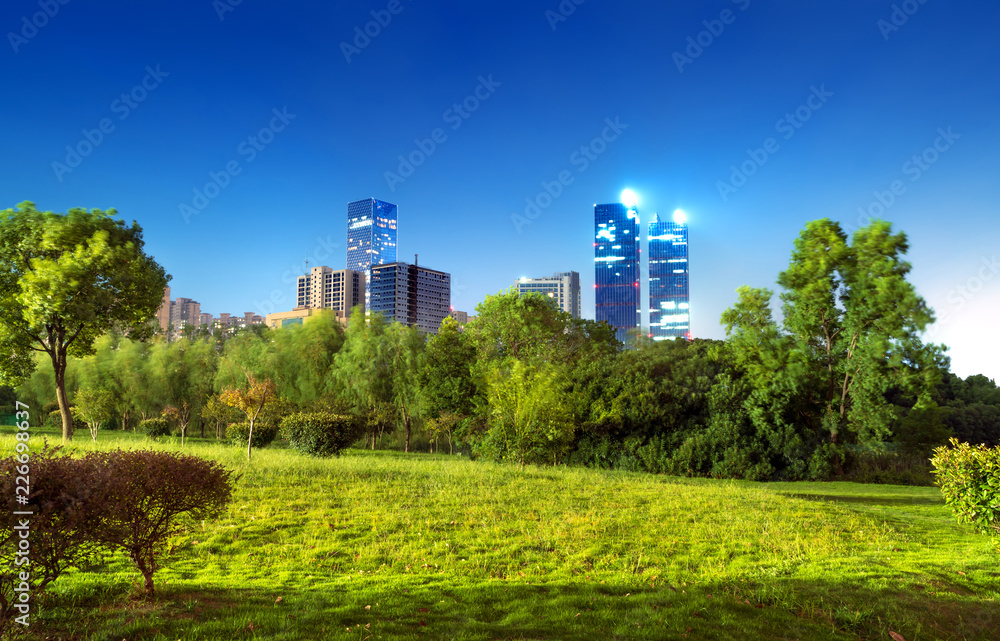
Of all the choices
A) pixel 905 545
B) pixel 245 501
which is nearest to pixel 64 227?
pixel 245 501

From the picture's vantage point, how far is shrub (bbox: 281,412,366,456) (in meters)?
17.3

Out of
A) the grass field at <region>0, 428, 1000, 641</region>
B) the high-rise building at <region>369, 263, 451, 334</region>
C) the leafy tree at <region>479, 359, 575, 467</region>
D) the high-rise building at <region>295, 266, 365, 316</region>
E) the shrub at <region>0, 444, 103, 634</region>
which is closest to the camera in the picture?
the shrub at <region>0, 444, 103, 634</region>

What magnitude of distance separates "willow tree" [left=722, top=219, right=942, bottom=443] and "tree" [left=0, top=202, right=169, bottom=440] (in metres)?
22.5

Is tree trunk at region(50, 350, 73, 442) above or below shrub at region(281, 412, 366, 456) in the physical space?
above

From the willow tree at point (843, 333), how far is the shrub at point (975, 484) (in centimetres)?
1410

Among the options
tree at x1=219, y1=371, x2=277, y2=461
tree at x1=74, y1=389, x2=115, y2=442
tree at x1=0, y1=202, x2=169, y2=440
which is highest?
tree at x1=0, y1=202, x2=169, y2=440

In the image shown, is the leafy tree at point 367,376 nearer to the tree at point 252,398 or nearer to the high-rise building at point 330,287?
the tree at point 252,398

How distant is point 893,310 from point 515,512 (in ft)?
58.4

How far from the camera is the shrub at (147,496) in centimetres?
471

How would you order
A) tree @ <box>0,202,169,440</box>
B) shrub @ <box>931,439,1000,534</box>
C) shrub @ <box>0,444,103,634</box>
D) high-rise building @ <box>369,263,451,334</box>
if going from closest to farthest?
shrub @ <box>0,444,103,634</box> → shrub @ <box>931,439,1000,534</box> → tree @ <box>0,202,169,440</box> → high-rise building @ <box>369,263,451,334</box>

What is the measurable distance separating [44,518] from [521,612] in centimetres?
417

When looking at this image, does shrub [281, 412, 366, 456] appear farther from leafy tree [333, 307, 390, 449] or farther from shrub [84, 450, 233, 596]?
shrub [84, 450, 233, 596]

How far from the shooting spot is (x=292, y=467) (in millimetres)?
13586

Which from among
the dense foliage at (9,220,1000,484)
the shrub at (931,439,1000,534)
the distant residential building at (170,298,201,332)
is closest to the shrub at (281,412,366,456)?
the dense foliage at (9,220,1000,484)
